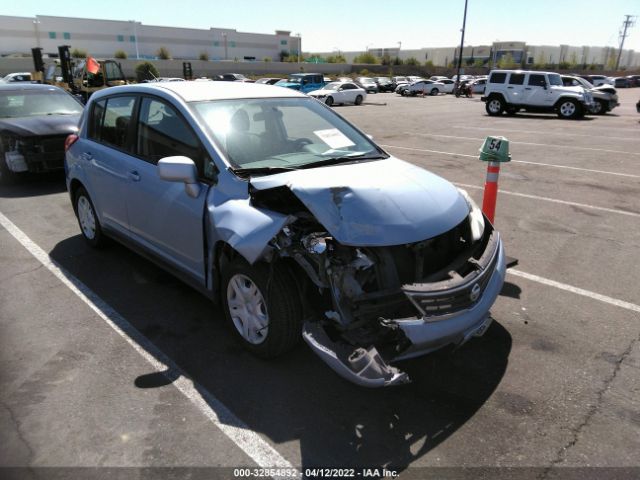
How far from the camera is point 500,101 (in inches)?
875

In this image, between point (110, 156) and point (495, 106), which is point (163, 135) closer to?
point (110, 156)

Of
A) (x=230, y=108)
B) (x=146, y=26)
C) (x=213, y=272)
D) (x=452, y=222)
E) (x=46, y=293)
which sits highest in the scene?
(x=146, y=26)

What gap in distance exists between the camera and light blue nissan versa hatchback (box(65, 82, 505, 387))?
2.83 m

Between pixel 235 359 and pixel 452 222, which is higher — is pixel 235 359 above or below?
below

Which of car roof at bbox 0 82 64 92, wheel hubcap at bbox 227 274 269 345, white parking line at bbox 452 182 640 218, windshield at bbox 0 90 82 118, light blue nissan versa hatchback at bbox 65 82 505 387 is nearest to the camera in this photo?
light blue nissan versa hatchback at bbox 65 82 505 387

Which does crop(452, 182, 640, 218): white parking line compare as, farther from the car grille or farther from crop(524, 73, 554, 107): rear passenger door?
crop(524, 73, 554, 107): rear passenger door

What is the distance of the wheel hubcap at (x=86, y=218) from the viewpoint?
531 cm

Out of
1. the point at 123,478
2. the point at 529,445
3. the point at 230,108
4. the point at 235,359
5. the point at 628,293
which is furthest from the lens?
the point at 628,293

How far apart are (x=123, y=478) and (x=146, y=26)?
101727 mm

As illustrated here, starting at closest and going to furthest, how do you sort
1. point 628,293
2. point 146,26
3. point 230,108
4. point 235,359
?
point 235,359, point 230,108, point 628,293, point 146,26

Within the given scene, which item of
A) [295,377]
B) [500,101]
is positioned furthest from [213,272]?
[500,101]

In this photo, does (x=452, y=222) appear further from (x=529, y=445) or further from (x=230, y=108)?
(x=230, y=108)

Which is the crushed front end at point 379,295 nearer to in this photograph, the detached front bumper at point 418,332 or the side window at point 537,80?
the detached front bumper at point 418,332

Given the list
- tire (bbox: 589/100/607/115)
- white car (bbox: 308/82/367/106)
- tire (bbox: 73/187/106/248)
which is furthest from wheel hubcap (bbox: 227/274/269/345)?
white car (bbox: 308/82/367/106)
